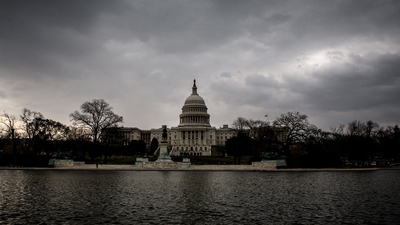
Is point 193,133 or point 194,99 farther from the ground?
point 194,99

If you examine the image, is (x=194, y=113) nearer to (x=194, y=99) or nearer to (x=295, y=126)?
(x=194, y=99)

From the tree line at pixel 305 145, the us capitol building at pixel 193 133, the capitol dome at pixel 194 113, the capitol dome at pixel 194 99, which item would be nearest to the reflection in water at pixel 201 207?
the tree line at pixel 305 145

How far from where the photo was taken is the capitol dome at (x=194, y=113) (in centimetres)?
15762

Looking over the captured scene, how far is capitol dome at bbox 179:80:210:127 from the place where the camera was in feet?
517

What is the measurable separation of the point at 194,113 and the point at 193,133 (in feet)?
32.7

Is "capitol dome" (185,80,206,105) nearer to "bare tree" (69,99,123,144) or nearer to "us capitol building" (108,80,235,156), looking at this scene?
"us capitol building" (108,80,235,156)

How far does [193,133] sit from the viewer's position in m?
153

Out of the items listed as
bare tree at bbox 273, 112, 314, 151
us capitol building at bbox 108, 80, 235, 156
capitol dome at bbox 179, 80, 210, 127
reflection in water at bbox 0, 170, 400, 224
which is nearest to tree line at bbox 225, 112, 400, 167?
bare tree at bbox 273, 112, 314, 151

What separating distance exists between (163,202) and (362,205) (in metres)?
9.22

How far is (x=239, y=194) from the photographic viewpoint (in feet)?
63.4

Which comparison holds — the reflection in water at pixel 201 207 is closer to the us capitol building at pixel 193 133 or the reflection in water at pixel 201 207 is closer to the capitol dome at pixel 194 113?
the us capitol building at pixel 193 133

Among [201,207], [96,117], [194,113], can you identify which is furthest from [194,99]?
[201,207]

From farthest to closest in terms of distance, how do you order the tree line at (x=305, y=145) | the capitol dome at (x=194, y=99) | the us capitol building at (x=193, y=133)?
1. the capitol dome at (x=194, y=99)
2. the us capitol building at (x=193, y=133)
3. the tree line at (x=305, y=145)

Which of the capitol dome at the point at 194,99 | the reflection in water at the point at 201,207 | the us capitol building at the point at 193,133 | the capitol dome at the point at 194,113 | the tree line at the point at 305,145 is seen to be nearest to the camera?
the reflection in water at the point at 201,207
